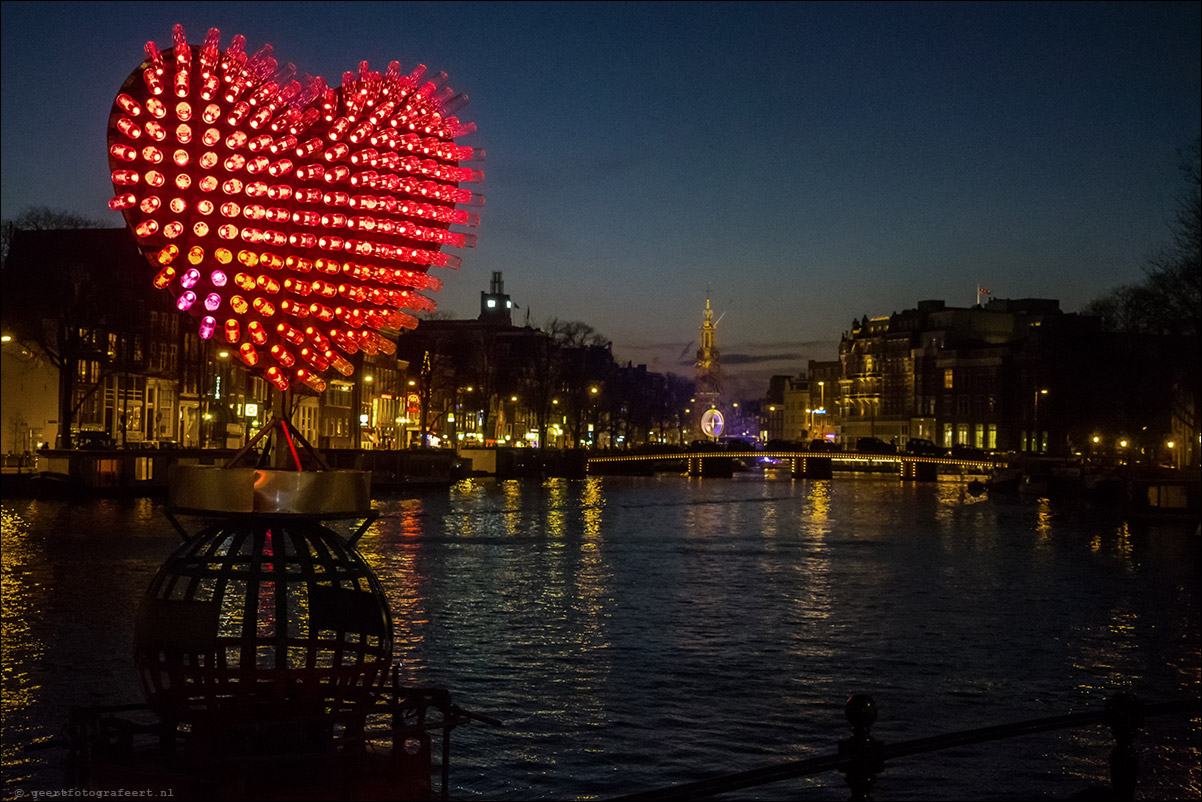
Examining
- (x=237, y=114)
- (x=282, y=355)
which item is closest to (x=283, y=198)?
(x=237, y=114)

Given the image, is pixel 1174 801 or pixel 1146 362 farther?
pixel 1146 362

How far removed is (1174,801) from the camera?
17.1 m

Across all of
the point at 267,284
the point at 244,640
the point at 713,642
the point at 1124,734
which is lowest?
the point at 713,642

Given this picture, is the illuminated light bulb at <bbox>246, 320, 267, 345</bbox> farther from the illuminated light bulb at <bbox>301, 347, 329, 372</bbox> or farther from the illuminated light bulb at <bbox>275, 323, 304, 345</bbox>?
the illuminated light bulb at <bbox>301, 347, 329, 372</bbox>

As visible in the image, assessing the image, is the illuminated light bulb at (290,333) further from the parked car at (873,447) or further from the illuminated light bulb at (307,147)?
the parked car at (873,447)

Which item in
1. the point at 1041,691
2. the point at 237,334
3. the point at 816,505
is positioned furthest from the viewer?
the point at 816,505

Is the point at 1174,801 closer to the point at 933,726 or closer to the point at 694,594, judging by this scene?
the point at 933,726

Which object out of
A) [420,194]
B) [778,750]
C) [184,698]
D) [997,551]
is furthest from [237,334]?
A: [997,551]

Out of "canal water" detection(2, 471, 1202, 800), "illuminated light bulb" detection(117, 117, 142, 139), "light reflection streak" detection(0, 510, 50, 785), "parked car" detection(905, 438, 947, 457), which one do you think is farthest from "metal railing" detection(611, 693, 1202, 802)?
"parked car" detection(905, 438, 947, 457)

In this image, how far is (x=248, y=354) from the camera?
8.38 meters

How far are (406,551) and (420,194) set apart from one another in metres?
41.6

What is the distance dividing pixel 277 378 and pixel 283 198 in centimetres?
118

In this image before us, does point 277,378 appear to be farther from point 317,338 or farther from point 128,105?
point 128,105

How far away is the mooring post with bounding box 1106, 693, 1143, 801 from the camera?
7898 millimetres
